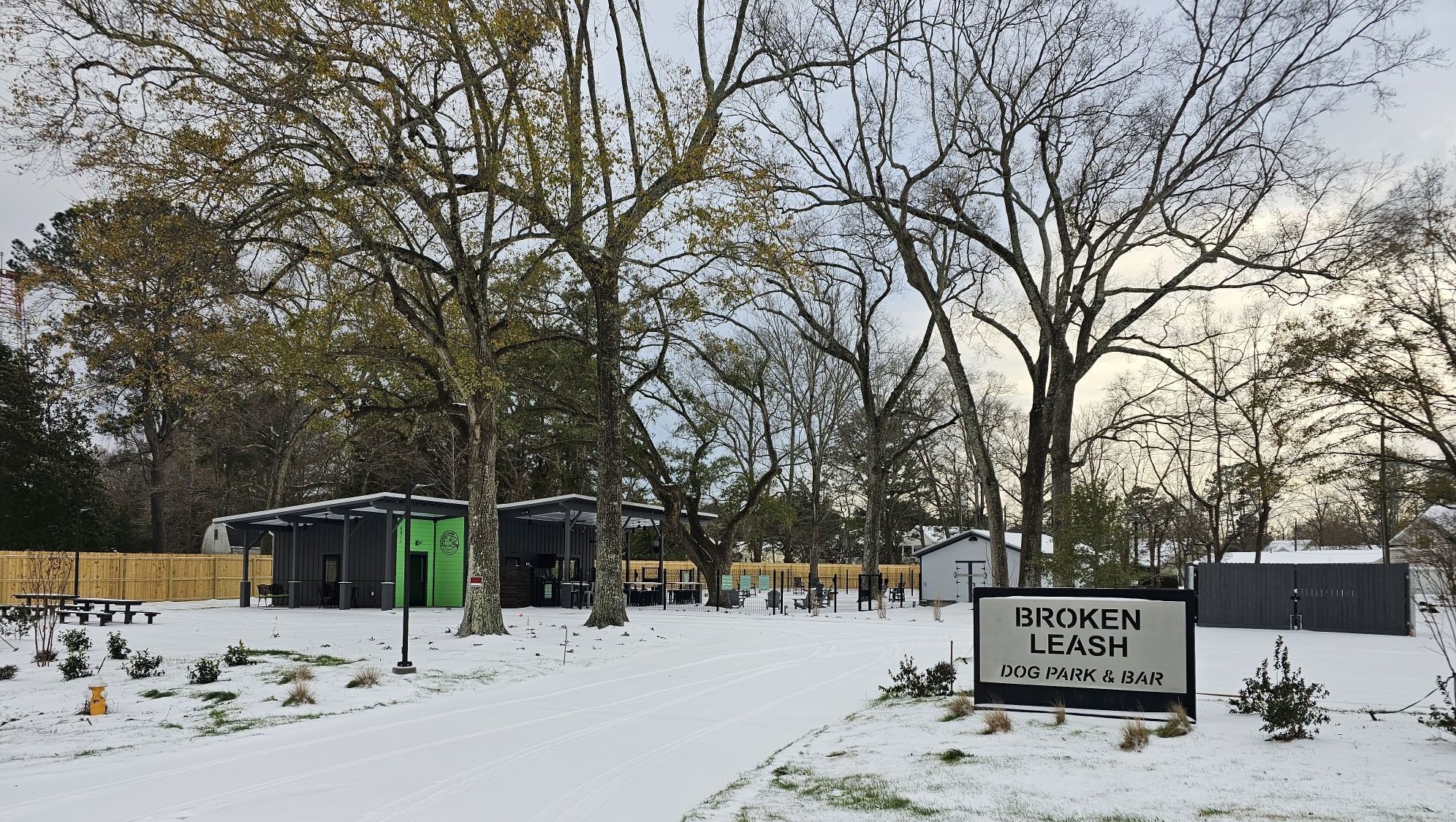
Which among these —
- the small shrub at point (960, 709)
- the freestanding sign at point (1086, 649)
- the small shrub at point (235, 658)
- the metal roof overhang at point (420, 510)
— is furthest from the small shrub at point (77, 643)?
the freestanding sign at point (1086, 649)

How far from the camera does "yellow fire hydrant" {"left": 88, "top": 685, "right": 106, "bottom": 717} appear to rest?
10734 mm

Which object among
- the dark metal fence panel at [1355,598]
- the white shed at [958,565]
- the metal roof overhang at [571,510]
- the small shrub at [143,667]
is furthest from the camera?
the white shed at [958,565]

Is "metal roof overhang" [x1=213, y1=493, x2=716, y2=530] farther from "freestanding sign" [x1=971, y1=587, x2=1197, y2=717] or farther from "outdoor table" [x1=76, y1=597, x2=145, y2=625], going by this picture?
"freestanding sign" [x1=971, y1=587, x2=1197, y2=717]

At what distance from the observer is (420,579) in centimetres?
3406

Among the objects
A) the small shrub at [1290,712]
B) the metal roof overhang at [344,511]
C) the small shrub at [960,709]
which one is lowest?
the small shrub at [960,709]

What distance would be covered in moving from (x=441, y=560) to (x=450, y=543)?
814mm

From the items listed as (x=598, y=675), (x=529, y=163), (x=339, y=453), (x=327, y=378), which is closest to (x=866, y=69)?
(x=529, y=163)

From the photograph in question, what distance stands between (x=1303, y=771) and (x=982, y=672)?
3.50 m

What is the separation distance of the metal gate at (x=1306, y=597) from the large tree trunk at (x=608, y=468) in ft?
52.4

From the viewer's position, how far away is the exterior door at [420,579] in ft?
111

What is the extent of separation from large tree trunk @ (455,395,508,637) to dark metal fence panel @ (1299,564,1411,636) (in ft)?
68.6

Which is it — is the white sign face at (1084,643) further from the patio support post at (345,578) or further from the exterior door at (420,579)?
the exterior door at (420,579)

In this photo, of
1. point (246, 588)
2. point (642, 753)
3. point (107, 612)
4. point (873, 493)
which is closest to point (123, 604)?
point (107, 612)

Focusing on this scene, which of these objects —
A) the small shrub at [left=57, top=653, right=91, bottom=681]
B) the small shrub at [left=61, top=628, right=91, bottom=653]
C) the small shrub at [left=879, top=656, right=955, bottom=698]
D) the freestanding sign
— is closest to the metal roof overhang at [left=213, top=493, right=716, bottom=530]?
the small shrub at [left=61, top=628, right=91, bottom=653]
